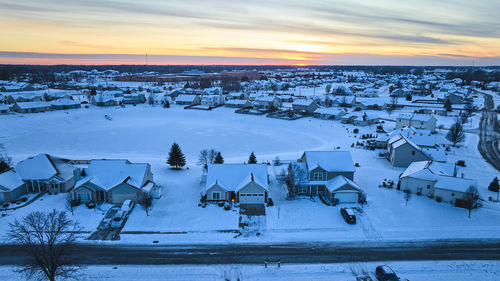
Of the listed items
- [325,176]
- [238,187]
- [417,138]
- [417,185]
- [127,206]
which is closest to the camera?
[127,206]

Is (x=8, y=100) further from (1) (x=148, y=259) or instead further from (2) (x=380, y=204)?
(2) (x=380, y=204)

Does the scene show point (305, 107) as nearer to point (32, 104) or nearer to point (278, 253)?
point (278, 253)

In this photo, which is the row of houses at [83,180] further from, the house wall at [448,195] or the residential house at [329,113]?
the residential house at [329,113]

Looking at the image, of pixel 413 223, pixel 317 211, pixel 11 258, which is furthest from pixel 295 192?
pixel 11 258

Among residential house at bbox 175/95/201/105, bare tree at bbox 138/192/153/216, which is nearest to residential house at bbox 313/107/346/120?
residential house at bbox 175/95/201/105

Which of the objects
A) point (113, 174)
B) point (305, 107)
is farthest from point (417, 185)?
point (305, 107)

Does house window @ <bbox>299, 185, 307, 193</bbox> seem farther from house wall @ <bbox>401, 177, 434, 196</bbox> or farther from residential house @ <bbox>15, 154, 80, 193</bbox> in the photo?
residential house @ <bbox>15, 154, 80, 193</bbox>
